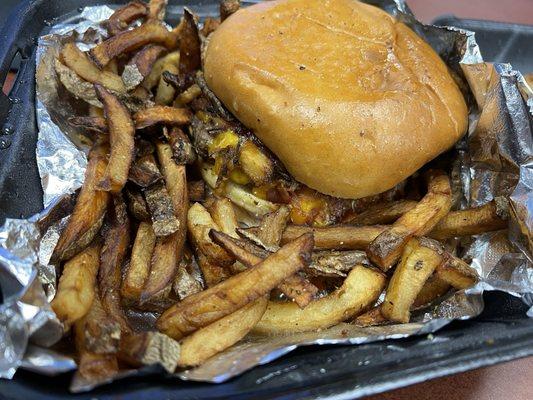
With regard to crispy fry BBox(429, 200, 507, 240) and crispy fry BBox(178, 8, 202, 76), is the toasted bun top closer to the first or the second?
crispy fry BBox(178, 8, 202, 76)

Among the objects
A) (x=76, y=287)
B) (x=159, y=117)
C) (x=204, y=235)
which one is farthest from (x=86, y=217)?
(x=159, y=117)

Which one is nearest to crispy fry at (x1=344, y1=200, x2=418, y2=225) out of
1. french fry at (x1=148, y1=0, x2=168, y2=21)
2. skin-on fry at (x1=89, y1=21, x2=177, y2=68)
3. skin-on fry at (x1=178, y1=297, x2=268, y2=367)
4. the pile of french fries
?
the pile of french fries

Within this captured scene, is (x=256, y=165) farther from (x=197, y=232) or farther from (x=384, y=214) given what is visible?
(x=384, y=214)

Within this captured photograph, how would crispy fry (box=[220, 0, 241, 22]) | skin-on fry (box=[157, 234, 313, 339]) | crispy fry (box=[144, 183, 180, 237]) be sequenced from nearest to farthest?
1. skin-on fry (box=[157, 234, 313, 339])
2. crispy fry (box=[144, 183, 180, 237])
3. crispy fry (box=[220, 0, 241, 22])

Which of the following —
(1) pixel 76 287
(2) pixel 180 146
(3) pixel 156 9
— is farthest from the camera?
(3) pixel 156 9

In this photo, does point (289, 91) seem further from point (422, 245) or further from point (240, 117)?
point (422, 245)

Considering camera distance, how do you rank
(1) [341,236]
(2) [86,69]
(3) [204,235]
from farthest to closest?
(2) [86,69] < (1) [341,236] < (3) [204,235]
